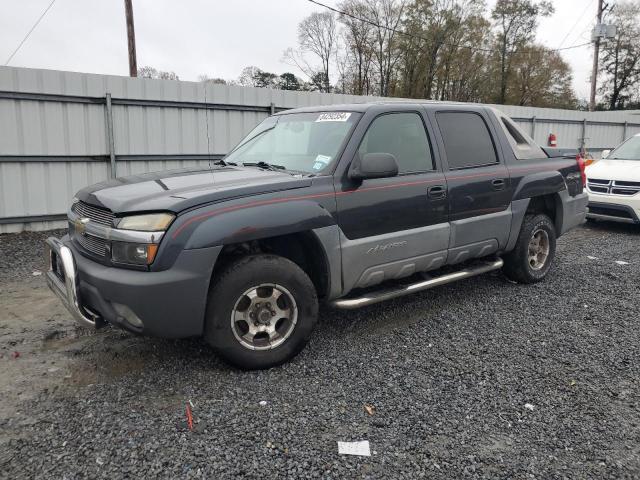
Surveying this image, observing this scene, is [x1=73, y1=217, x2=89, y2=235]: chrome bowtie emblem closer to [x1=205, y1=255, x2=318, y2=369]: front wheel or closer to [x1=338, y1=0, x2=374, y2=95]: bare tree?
[x1=205, y1=255, x2=318, y2=369]: front wheel

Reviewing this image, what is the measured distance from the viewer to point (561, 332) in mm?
4086

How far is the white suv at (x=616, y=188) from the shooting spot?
8.25m

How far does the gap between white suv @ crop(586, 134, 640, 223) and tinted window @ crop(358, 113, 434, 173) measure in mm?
5926

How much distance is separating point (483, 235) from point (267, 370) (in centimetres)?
244

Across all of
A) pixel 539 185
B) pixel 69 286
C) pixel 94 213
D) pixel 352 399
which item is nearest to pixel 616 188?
pixel 539 185

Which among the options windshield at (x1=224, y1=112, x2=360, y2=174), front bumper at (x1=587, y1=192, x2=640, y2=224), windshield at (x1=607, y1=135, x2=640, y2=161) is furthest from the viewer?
windshield at (x1=607, y1=135, x2=640, y2=161)

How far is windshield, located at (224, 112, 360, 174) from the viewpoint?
12.2 feet

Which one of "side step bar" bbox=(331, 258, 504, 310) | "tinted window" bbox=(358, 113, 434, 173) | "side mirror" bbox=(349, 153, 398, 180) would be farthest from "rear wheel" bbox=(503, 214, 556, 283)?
"side mirror" bbox=(349, 153, 398, 180)

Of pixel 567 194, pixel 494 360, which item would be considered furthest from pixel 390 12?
pixel 494 360

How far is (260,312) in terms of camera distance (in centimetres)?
327

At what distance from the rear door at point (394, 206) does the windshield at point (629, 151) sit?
702 centimetres

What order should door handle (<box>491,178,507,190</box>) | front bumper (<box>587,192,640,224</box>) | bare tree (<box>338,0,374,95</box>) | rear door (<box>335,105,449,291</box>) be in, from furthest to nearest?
bare tree (<box>338,0,374,95</box>) < front bumper (<box>587,192,640,224</box>) < door handle (<box>491,178,507,190</box>) < rear door (<box>335,105,449,291</box>)

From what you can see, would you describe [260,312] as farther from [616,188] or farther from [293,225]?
[616,188]

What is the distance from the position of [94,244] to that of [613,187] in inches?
336
